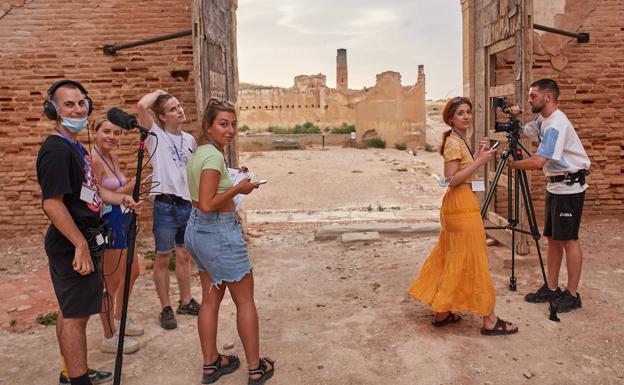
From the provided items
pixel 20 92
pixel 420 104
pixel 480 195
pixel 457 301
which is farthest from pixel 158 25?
pixel 420 104

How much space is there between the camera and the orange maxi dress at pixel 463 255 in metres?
4.09

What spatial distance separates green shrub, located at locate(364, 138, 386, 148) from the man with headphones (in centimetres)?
2128

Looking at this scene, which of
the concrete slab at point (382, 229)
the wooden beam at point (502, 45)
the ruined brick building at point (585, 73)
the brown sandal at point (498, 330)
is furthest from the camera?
the concrete slab at point (382, 229)

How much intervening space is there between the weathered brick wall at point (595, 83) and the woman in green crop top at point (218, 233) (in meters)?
5.49

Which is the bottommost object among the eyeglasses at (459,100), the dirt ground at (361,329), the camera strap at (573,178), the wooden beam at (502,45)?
the dirt ground at (361,329)

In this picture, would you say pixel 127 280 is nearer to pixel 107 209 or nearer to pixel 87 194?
pixel 87 194

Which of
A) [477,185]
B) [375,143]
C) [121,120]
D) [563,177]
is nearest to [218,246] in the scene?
[121,120]

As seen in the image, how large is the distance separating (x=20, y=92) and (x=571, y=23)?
7410mm

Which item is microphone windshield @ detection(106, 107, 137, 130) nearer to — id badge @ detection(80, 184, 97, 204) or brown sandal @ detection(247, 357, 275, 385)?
id badge @ detection(80, 184, 97, 204)

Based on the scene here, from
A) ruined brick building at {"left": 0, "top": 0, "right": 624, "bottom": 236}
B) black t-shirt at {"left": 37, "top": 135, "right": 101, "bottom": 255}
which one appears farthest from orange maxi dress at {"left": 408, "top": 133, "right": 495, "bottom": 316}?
ruined brick building at {"left": 0, "top": 0, "right": 624, "bottom": 236}

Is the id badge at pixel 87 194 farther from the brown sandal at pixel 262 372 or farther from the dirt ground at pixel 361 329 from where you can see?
the brown sandal at pixel 262 372

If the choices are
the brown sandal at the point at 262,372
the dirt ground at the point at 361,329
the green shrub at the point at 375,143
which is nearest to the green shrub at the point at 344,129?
the green shrub at the point at 375,143

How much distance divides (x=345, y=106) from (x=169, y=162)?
26958 mm

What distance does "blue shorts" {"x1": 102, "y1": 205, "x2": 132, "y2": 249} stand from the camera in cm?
398
